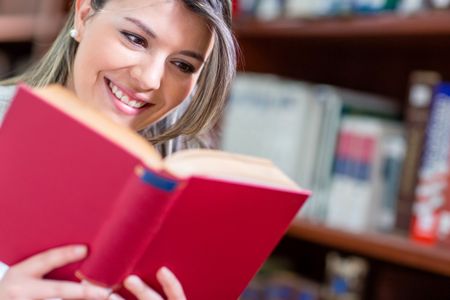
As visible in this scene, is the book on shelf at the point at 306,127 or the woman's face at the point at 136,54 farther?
the book on shelf at the point at 306,127

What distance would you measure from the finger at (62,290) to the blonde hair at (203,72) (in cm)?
23

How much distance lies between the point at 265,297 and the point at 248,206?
934mm

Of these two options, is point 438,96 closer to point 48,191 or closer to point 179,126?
point 179,126

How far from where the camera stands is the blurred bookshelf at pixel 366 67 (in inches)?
51.8

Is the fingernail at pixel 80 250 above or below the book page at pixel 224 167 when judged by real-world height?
below

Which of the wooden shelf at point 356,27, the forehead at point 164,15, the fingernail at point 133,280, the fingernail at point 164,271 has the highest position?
the wooden shelf at point 356,27

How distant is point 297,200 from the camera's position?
717 mm

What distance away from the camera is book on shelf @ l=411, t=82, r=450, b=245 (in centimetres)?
130

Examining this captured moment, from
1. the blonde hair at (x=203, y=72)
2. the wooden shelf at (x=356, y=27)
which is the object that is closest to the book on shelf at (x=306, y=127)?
the wooden shelf at (x=356, y=27)

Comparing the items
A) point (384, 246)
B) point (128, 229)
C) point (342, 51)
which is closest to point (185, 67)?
point (128, 229)

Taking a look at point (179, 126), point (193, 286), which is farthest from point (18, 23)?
point (193, 286)

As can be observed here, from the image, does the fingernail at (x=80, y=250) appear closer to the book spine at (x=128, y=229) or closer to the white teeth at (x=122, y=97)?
the book spine at (x=128, y=229)

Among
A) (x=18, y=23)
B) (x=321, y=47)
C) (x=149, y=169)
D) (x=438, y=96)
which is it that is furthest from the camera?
(x=18, y=23)

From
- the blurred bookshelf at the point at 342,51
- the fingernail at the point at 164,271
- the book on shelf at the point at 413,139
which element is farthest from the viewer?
the blurred bookshelf at the point at 342,51
